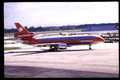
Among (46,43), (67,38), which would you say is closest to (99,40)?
(67,38)

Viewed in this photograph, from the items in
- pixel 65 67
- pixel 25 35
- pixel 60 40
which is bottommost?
pixel 65 67

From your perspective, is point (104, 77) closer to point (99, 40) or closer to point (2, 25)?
point (2, 25)

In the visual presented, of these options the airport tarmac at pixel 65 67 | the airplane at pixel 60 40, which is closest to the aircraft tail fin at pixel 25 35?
the airplane at pixel 60 40

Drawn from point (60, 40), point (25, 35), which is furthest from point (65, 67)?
point (25, 35)

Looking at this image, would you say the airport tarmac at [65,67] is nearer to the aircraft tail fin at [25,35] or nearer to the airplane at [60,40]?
the airplane at [60,40]

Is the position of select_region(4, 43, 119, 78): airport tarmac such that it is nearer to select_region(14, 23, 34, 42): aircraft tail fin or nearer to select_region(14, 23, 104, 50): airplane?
select_region(14, 23, 104, 50): airplane

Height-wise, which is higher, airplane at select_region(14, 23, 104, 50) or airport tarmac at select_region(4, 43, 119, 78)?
airplane at select_region(14, 23, 104, 50)

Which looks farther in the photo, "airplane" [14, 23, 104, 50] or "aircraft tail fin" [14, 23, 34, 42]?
"aircraft tail fin" [14, 23, 34, 42]

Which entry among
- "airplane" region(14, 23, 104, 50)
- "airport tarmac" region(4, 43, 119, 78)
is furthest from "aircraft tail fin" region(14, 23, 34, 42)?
"airport tarmac" region(4, 43, 119, 78)

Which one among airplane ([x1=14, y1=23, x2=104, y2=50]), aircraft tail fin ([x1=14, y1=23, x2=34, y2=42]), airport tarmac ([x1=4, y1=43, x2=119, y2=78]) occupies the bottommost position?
airport tarmac ([x1=4, y1=43, x2=119, y2=78])

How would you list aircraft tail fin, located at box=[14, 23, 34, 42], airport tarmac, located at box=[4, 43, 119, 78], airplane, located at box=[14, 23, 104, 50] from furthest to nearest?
aircraft tail fin, located at box=[14, 23, 34, 42], airplane, located at box=[14, 23, 104, 50], airport tarmac, located at box=[4, 43, 119, 78]

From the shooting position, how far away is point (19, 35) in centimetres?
4272

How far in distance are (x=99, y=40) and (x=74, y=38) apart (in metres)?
6.30

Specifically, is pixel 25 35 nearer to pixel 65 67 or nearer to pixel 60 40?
pixel 60 40
